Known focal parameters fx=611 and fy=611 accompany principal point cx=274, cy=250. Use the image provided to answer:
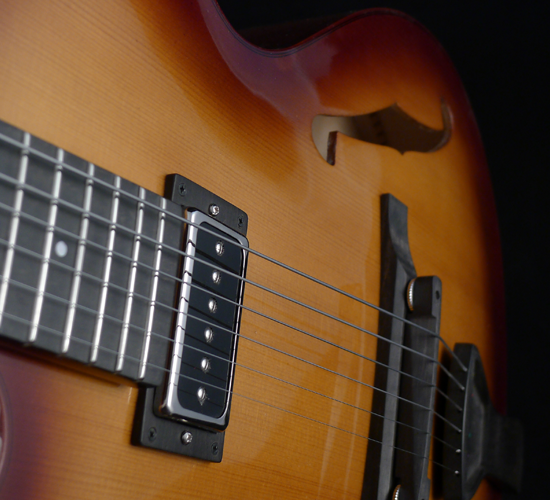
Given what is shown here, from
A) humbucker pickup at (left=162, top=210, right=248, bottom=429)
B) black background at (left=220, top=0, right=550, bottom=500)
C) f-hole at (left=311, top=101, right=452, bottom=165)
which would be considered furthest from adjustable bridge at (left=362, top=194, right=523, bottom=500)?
black background at (left=220, top=0, right=550, bottom=500)

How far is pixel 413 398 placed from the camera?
77 centimetres

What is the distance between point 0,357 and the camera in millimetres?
416

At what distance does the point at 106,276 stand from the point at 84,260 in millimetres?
20

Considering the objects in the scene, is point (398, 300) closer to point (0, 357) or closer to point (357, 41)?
point (357, 41)

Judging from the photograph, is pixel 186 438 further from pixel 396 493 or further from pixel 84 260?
pixel 396 493

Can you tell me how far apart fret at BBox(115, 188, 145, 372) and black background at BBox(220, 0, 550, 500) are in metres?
1.01

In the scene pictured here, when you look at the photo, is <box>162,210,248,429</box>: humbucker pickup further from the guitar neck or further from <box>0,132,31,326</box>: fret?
<box>0,132,31,326</box>: fret

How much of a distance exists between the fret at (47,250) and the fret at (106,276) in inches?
1.8

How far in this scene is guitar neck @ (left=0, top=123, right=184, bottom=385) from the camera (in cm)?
41

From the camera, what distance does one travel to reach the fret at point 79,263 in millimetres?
426

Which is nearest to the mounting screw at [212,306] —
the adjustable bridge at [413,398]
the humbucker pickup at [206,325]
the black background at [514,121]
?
the humbucker pickup at [206,325]

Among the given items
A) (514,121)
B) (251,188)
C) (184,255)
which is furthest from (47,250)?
(514,121)

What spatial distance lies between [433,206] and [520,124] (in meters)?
0.69

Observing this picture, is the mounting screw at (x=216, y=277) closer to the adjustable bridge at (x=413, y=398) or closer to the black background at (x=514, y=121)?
the adjustable bridge at (x=413, y=398)
